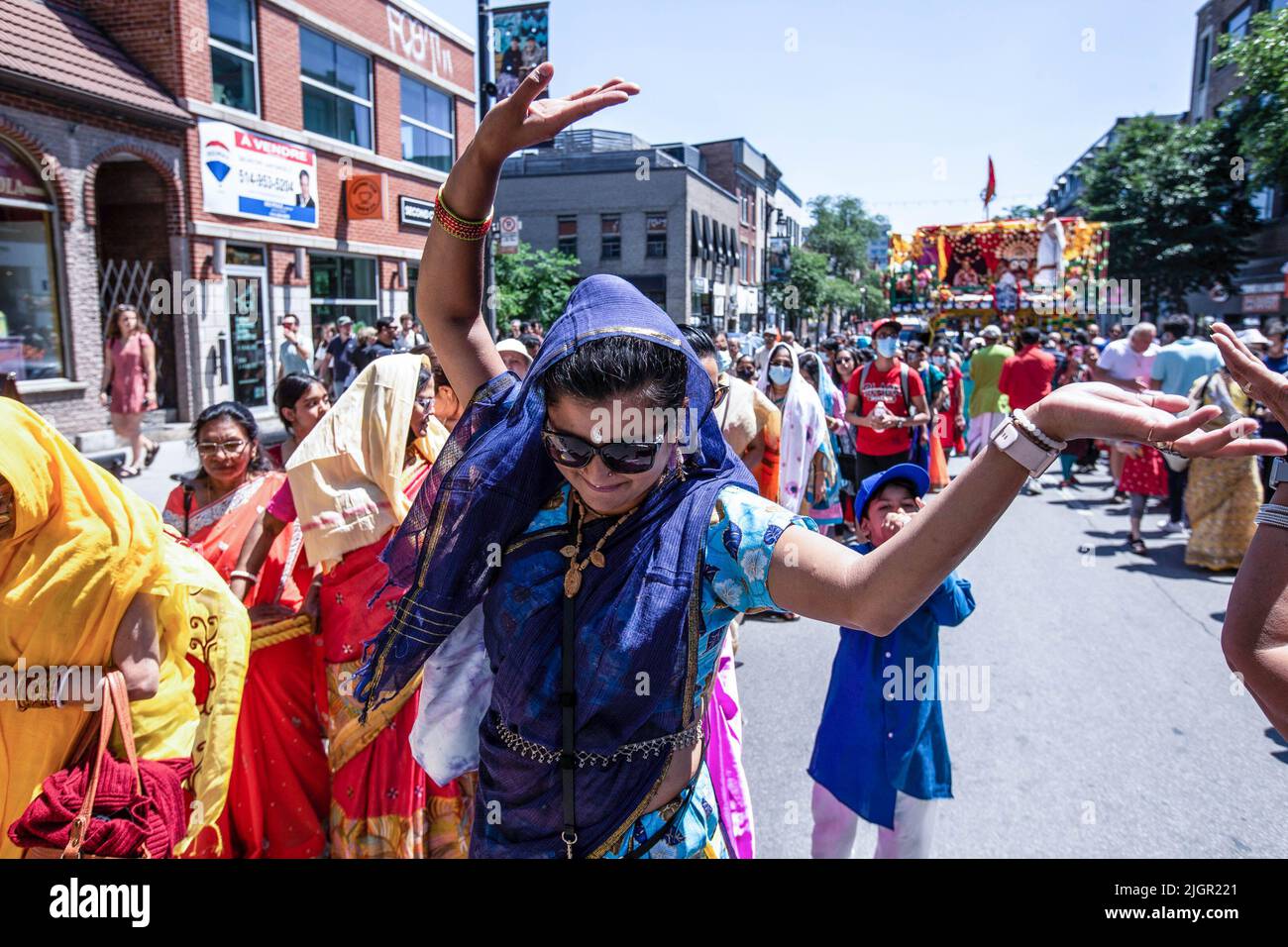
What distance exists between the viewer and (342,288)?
1777 centimetres

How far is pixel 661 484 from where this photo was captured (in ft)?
5.21

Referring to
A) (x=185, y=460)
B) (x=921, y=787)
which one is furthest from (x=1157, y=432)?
(x=185, y=460)

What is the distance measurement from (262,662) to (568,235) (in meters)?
39.6

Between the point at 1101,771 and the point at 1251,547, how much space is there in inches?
119

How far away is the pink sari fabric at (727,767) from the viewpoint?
2.04m

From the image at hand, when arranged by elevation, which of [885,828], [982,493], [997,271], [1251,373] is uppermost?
[997,271]

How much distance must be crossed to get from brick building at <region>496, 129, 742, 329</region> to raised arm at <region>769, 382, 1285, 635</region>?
38214 mm

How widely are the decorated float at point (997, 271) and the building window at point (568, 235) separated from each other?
2160 cm

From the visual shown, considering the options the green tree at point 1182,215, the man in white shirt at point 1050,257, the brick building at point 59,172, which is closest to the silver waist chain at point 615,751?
the brick building at point 59,172

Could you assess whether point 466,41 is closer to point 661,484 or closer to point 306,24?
point 306,24

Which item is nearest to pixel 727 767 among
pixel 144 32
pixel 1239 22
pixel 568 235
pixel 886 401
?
pixel 886 401

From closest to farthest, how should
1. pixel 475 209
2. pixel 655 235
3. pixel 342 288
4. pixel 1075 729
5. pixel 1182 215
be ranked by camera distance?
pixel 475 209
pixel 1075 729
pixel 342 288
pixel 1182 215
pixel 655 235

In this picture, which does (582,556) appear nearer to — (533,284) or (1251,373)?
(1251,373)

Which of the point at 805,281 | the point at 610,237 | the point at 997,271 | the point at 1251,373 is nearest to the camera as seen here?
the point at 1251,373
